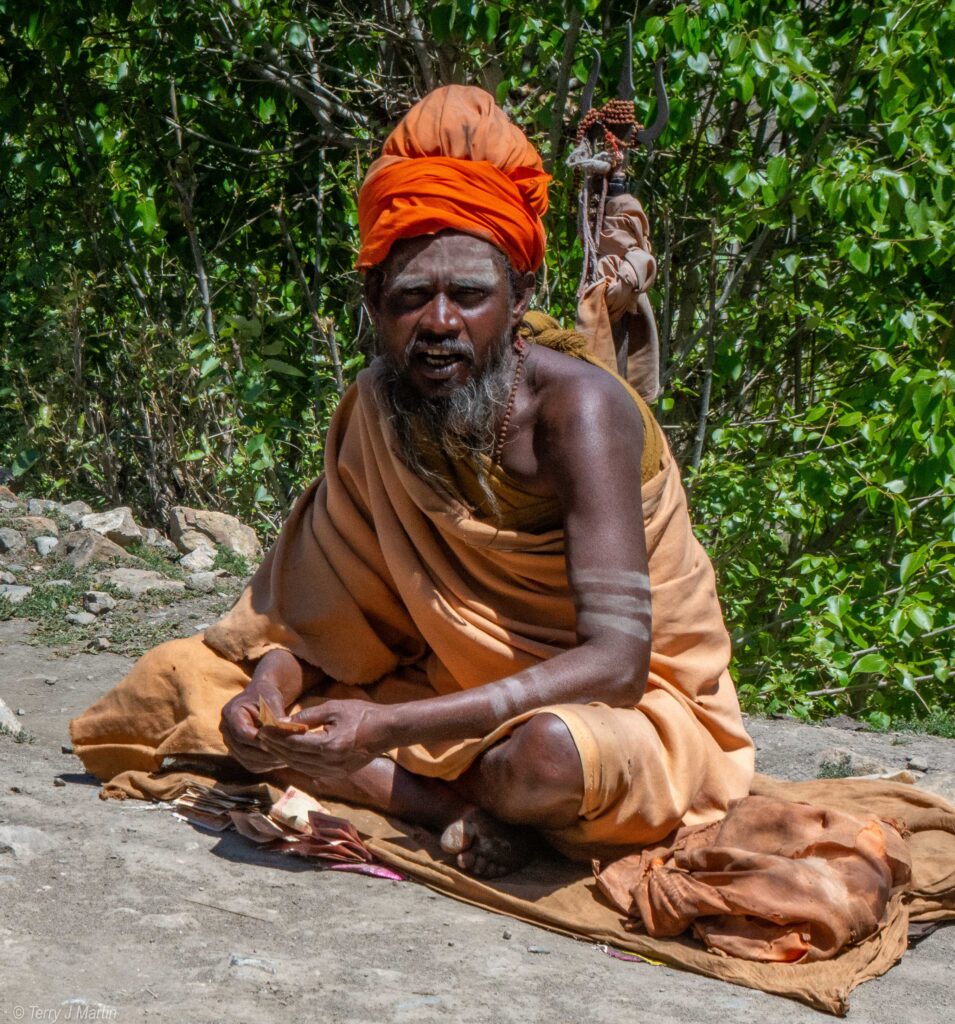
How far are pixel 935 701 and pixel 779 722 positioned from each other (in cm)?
152

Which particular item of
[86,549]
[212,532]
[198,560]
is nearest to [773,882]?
[198,560]

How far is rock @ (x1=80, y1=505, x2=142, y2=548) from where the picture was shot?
22.6 feet

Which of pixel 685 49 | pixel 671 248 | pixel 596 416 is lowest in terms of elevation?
pixel 596 416

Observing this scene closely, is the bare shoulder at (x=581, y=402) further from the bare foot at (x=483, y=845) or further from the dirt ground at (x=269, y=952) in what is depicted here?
the dirt ground at (x=269, y=952)

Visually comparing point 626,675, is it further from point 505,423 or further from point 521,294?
point 521,294

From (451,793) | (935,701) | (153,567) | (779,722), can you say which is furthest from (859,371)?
Answer: (451,793)

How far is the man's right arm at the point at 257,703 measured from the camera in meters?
3.37

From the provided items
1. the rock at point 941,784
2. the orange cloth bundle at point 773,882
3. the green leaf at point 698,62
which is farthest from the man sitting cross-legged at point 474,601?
the green leaf at point 698,62

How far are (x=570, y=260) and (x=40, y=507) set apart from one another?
10.2ft

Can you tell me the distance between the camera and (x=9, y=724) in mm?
4320

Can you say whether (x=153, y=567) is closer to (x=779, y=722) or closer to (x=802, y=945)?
(x=779, y=722)

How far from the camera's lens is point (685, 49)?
5.30 m

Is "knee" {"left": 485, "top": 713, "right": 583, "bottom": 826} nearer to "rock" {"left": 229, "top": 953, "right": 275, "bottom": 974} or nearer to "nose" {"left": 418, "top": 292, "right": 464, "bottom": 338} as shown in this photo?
"rock" {"left": 229, "top": 953, "right": 275, "bottom": 974}

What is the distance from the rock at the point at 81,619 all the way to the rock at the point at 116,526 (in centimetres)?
100
